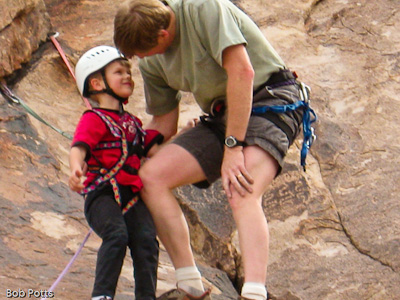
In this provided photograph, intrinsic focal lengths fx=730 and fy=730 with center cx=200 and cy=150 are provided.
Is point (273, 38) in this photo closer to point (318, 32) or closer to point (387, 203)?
point (318, 32)

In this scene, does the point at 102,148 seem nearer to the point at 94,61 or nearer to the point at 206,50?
the point at 94,61

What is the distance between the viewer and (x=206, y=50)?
10.9 ft

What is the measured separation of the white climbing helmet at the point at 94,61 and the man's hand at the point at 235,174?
0.74 metres

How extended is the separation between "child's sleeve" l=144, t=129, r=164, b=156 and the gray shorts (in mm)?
150

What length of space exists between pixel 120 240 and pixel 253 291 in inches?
23.7

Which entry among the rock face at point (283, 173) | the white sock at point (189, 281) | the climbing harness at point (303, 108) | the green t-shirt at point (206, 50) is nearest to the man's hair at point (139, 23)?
the green t-shirt at point (206, 50)

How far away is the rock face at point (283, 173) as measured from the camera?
4152 mm

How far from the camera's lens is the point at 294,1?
6785 mm

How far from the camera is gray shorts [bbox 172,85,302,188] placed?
3.31 m

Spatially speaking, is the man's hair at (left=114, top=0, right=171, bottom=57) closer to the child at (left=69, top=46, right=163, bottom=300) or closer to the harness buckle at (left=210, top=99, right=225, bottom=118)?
the child at (left=69, top=46, right=163, bottom=300)

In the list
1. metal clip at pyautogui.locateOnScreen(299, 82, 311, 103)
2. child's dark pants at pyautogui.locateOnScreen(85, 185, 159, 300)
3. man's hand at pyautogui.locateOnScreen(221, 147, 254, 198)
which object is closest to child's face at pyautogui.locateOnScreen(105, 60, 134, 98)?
child's dark pants at pyautogui.locateOnScreen(85, 185, 159, 300)

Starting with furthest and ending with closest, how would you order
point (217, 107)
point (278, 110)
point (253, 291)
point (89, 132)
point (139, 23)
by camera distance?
point (217, 107), point (278, 110), point (89, 132), point (139, 23), point (253, 291)

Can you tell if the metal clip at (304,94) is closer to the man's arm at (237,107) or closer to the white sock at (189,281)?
the man's arm at (237,107)

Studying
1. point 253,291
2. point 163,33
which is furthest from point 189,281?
point 163,33
